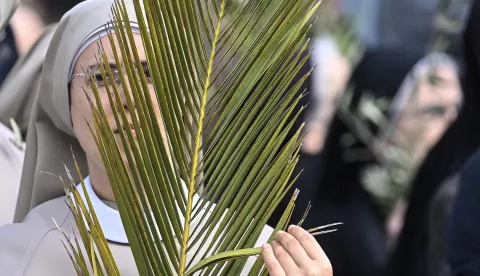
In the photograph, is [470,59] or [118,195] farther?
[470,59]

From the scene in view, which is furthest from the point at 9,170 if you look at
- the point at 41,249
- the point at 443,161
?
the point at 443,161

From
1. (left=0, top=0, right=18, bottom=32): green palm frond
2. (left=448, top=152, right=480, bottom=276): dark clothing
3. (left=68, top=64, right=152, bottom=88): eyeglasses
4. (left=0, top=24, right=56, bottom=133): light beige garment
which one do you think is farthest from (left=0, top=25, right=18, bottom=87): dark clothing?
(left=448, top=152, right=480, bottom=276): dark clothing

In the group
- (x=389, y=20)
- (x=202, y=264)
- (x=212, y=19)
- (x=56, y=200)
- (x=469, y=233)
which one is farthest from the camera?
(x=389, y=20)

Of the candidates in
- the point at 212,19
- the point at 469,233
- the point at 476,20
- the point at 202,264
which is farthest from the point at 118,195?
the point at 476,20

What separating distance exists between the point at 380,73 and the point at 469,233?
765 mm

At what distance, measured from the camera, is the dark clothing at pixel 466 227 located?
2.96m

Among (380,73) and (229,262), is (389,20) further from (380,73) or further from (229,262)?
(229,262)

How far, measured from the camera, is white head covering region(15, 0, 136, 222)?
5.37ft

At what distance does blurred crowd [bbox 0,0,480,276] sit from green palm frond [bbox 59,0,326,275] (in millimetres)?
2032

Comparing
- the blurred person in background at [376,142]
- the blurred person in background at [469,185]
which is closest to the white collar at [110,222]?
the blurred person in background at [469,185]

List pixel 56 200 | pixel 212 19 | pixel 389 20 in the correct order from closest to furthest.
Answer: pixel 212 19, pixel 56 200, pixel 389 20

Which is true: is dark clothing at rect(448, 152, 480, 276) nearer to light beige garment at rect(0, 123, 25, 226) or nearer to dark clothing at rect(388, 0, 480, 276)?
dark clothing at rect(388, 0, 480, 276)

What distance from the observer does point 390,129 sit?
3.57 m

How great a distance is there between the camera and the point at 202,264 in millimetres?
1184
